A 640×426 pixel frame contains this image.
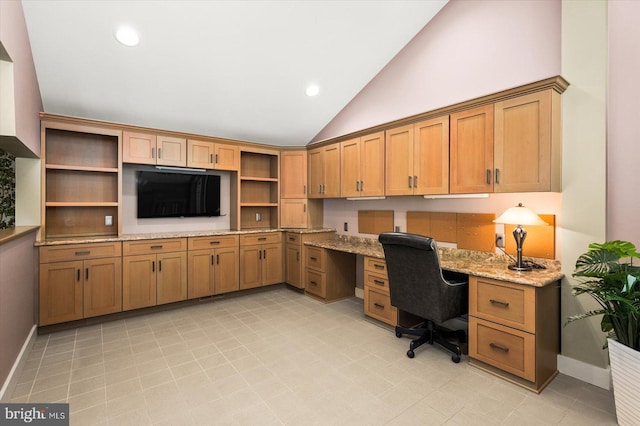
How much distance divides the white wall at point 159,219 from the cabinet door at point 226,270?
2.07ft

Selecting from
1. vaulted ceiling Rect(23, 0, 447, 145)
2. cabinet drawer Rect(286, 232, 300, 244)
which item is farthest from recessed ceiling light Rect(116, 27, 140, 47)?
cabinet drawer Rect(286, 232, 300, 244)

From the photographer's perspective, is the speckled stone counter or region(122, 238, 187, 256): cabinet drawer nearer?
the speckled stone counter

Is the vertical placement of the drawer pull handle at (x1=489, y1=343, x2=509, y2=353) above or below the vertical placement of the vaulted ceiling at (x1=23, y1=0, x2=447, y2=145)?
below

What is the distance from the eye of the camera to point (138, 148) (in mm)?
3822

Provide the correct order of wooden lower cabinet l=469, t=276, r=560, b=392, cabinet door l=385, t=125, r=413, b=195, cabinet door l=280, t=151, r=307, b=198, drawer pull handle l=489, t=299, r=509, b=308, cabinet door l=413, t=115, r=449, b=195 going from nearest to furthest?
1. wooden lower cabinet l=469, t=276, r=560, b=392
2. drawer pull handle l=489, t=299, r=509, b=308
3. cabinet door l=413, t=115, r=449, b=195
4. cabinet door l=385, t=125, r=413, b=195
5. cabinet door l=280, t=151, r=307, b=198

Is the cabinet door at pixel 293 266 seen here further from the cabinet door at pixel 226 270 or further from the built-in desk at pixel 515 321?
the built-in desk at pixel 515 321

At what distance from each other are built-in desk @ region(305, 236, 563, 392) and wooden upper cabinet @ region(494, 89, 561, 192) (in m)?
0.72

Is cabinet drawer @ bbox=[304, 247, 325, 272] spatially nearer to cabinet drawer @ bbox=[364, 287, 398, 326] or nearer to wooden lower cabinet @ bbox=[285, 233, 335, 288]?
wooden lower cabinet @ bbox=[285, 233, 335, 288]

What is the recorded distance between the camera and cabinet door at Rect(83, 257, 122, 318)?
3.34m

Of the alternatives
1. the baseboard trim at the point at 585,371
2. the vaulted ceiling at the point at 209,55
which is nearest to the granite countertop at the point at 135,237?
the vaulted ceiling at the point at 209,55

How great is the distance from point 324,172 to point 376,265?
1.73 metres

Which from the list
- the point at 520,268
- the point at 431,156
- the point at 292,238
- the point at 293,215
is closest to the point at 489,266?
the point at 520,268

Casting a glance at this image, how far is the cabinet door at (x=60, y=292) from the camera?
123 inches

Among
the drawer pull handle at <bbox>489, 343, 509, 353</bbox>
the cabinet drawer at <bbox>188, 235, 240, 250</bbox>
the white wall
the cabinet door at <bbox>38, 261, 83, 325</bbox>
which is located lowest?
the drawer pull handle at <bbox>489, 343, 509, 353</bbox>
